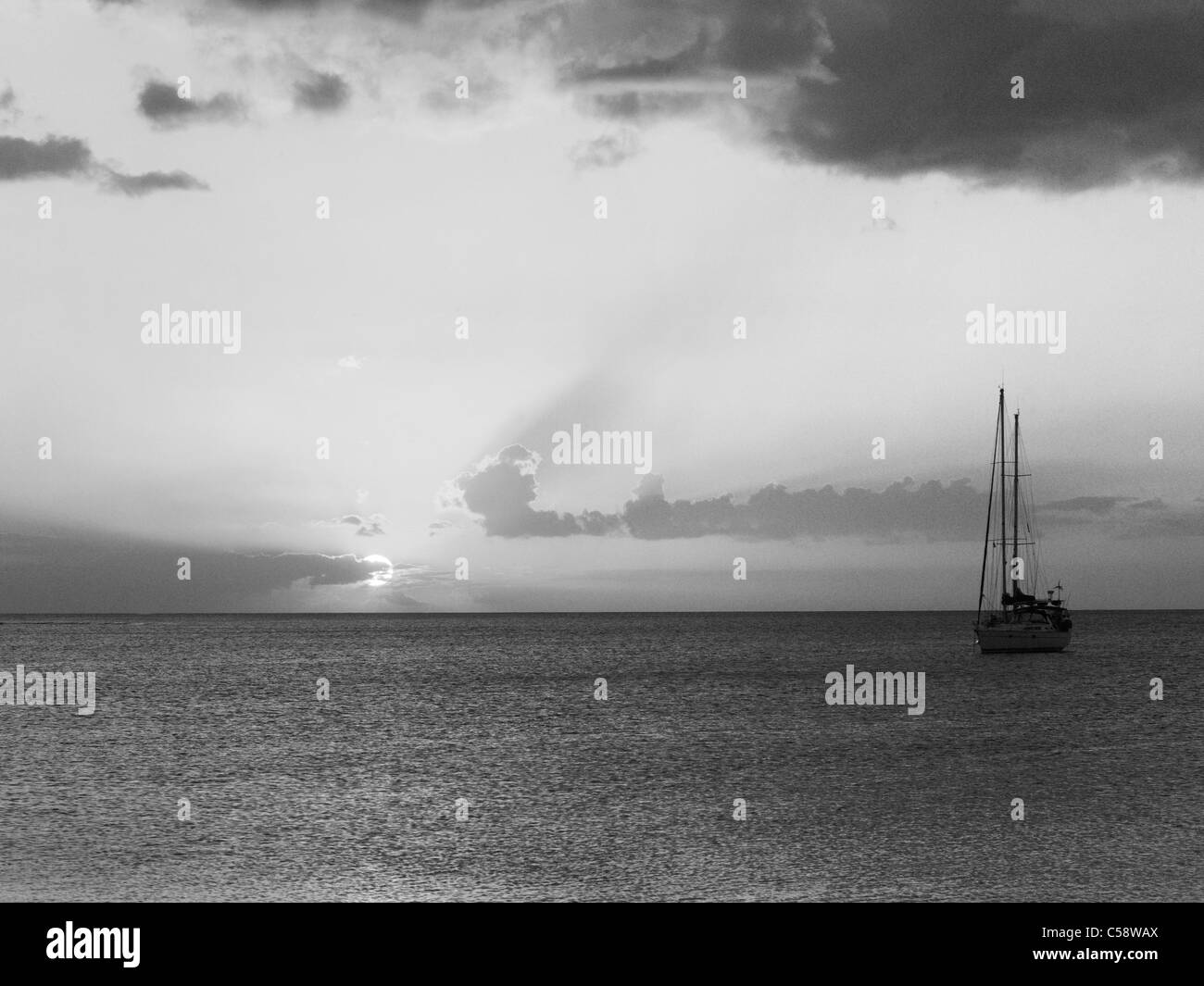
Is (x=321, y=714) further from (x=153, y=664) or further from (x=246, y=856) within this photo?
(x=153, y=664)

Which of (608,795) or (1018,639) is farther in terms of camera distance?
(1018,639)

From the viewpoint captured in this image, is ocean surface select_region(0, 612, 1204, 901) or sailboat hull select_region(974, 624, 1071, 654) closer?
ocean surface select_region(0, 612, 1204, 901)

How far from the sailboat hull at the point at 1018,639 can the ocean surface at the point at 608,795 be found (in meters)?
12.5

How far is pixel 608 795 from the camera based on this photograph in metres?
44.1

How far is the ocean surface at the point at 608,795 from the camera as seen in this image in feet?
101

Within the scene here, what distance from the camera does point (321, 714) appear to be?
77938 mm

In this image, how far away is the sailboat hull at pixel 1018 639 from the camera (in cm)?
11050

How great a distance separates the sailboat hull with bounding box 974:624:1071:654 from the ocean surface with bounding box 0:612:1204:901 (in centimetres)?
1255

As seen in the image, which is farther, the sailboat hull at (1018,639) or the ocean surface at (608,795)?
the sailboat hull at (1018,639)

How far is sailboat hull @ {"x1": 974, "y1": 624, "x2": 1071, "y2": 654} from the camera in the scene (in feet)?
363

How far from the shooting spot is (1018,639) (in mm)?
111312

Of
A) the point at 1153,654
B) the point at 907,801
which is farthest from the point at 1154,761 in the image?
the point at 1153,654

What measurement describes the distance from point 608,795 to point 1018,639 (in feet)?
253
